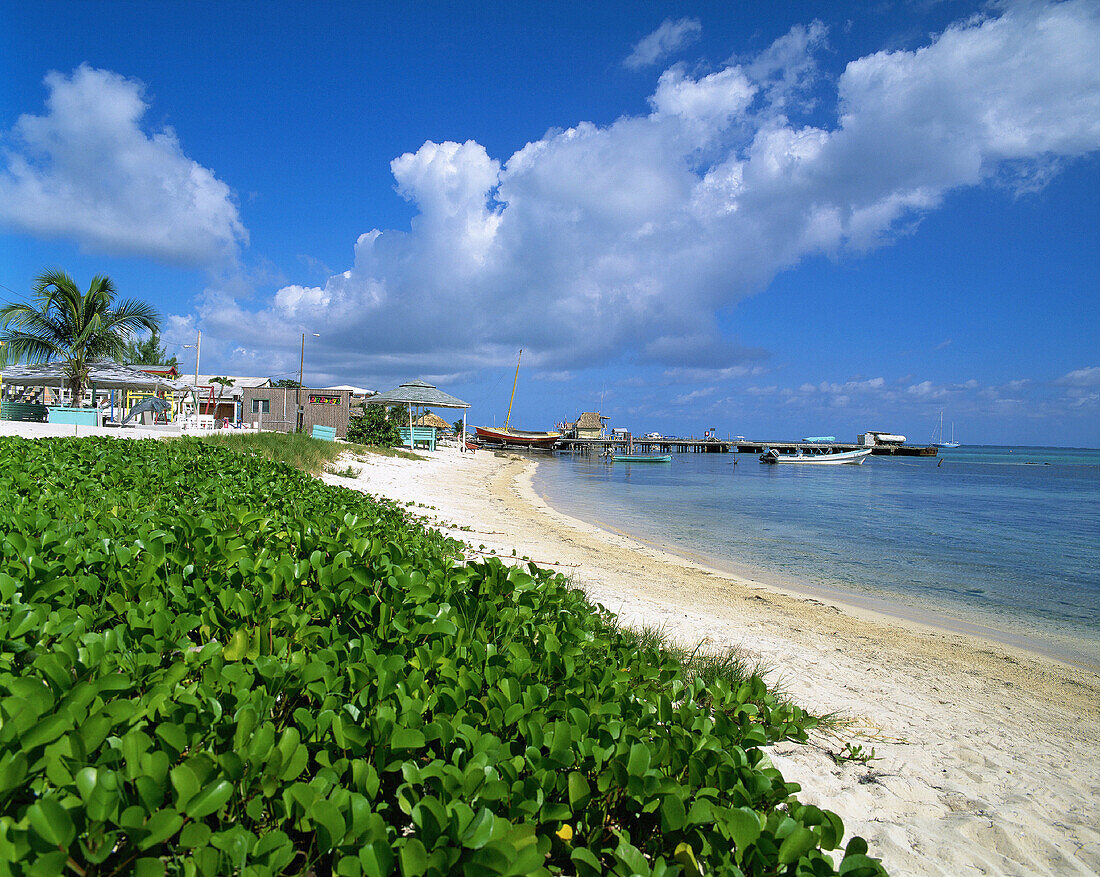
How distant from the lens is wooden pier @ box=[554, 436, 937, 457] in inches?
2677

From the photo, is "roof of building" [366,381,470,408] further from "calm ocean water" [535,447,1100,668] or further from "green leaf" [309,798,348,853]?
"green leaf" [309,798,348,853]

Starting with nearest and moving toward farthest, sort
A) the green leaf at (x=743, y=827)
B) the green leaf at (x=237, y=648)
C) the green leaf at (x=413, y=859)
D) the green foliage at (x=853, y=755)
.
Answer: the green leaf at (x=413, y=859) < the green leaf at (x=743, y=827) < the green leaf at (x=237, y=648) < the green foliage at (x=853, y=755)

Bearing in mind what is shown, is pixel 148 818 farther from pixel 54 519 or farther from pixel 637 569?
pixel 637 569

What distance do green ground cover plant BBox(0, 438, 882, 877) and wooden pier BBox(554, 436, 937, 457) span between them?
199 feet

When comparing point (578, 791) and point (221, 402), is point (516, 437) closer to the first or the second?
point (221, 402)

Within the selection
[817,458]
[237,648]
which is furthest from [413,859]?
[817,458]

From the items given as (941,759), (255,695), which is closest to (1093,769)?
(941,759)

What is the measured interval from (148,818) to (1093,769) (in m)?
5.11

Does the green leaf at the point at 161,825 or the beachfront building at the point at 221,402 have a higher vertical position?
the beachfront building at the point at 221,402

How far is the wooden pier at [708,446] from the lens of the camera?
68.0 meters

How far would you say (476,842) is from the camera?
3.80 feet

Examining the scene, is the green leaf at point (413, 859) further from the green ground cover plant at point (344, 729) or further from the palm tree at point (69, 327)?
the palm tree at point (69, 327)

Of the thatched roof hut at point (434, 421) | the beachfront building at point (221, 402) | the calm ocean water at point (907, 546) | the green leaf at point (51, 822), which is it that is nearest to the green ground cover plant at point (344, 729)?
the green leaf at point (51, 822)

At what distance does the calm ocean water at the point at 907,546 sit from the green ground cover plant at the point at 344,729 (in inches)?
279
